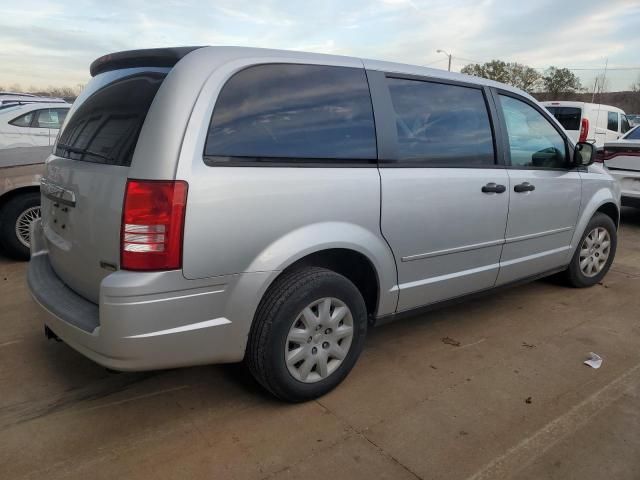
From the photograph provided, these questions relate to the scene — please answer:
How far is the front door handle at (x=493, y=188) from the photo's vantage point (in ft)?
10.7

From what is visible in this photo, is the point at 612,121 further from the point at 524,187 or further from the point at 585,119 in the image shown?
the point at 524,187

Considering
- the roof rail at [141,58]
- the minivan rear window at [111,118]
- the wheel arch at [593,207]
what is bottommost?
the wheel arch at [593,207]

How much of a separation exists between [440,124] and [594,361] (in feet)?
5.87

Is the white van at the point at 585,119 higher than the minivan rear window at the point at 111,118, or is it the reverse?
the white van at the point at 585,119

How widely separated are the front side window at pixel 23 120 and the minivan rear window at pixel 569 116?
11034 millimetres

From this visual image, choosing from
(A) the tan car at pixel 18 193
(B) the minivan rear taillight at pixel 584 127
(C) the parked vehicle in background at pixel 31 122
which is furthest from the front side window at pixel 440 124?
(B) the minivan rear taillight at pixel 584 127

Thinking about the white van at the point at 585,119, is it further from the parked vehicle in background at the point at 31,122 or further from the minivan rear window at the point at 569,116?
the parked vehicle in background at the point at 31,122

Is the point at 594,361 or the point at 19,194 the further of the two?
the point at 19,194

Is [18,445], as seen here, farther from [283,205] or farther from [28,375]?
[283,205]

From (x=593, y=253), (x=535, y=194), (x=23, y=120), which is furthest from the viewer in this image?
(x=23, y=120)

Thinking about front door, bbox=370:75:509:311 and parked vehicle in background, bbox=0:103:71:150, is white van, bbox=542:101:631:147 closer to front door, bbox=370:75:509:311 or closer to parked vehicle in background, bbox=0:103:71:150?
front door, bbox=370:75:509:311

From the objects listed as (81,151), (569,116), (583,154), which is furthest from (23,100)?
(569,116)

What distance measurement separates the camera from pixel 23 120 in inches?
267

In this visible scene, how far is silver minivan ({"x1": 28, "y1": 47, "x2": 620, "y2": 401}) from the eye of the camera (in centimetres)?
211
